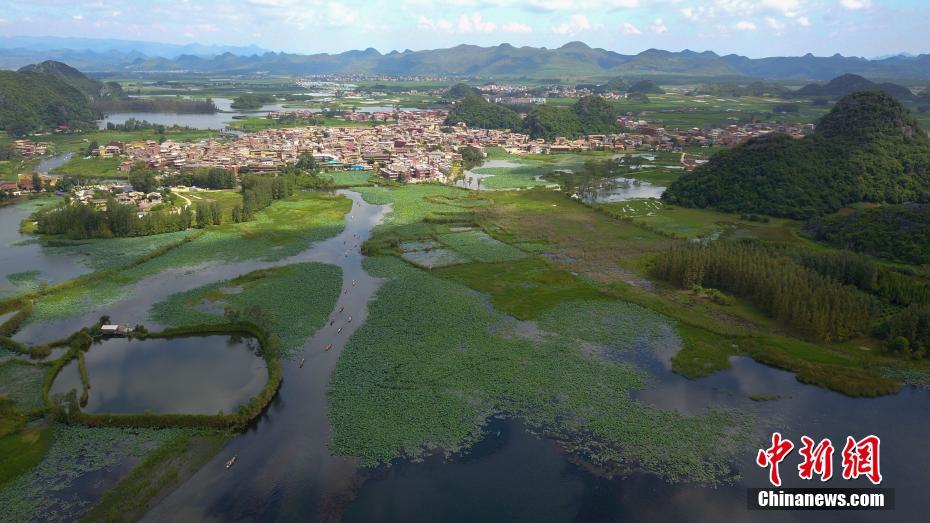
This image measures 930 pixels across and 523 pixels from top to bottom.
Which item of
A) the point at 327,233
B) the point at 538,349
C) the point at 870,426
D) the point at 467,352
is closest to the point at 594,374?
the point at 538,349

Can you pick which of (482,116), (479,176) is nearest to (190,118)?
(482,116)

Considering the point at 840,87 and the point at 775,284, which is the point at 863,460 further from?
the point at 840,87

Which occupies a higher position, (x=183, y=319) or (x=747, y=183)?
(x=747, y=183)

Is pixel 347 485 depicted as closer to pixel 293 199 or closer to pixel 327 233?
pixel 327 233

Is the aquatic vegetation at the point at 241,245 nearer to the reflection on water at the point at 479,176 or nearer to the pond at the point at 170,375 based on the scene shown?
the pond at the point at 170,375

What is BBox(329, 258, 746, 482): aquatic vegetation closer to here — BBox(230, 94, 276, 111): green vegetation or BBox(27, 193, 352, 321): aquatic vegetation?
BBox(27, 193, 352, 321): aquatic vegetation

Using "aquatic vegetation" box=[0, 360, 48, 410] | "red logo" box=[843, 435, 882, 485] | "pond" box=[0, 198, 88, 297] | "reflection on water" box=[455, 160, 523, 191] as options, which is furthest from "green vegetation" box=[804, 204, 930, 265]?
"pond" box=[0, 198, 88, 297]
